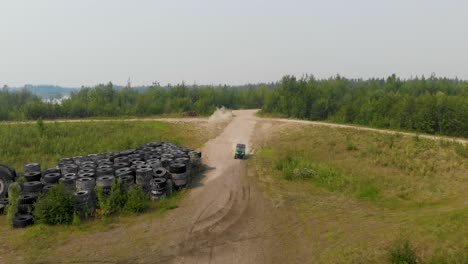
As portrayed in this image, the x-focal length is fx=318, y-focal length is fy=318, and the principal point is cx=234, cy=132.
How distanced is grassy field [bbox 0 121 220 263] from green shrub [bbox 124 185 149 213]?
0.42m

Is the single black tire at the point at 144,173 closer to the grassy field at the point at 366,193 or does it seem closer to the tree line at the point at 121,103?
the grassy field at the point at 366,193

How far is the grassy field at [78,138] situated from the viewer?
3544cm

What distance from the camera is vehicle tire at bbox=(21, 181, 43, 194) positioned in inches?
710

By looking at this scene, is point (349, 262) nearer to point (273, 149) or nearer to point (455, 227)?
point (455, 227)

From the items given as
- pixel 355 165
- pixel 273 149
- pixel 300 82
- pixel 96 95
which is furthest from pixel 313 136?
pixel 96 95

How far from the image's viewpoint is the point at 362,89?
9000 centimetres

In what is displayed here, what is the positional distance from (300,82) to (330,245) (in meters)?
62.7

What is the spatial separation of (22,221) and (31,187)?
2.94m

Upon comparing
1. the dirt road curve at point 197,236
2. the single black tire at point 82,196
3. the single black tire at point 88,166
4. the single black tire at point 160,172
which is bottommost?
the dirt road curve at point 197,236

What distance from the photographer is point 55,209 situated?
1595 cm

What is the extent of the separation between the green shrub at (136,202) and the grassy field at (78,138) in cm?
1703

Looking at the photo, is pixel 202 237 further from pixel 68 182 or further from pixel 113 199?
pixel 68 182

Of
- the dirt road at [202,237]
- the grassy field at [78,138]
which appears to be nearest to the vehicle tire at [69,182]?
the dirt road at [202,237]

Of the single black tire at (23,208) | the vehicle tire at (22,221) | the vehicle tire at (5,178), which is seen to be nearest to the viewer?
the vehicle tire at (22,221)
